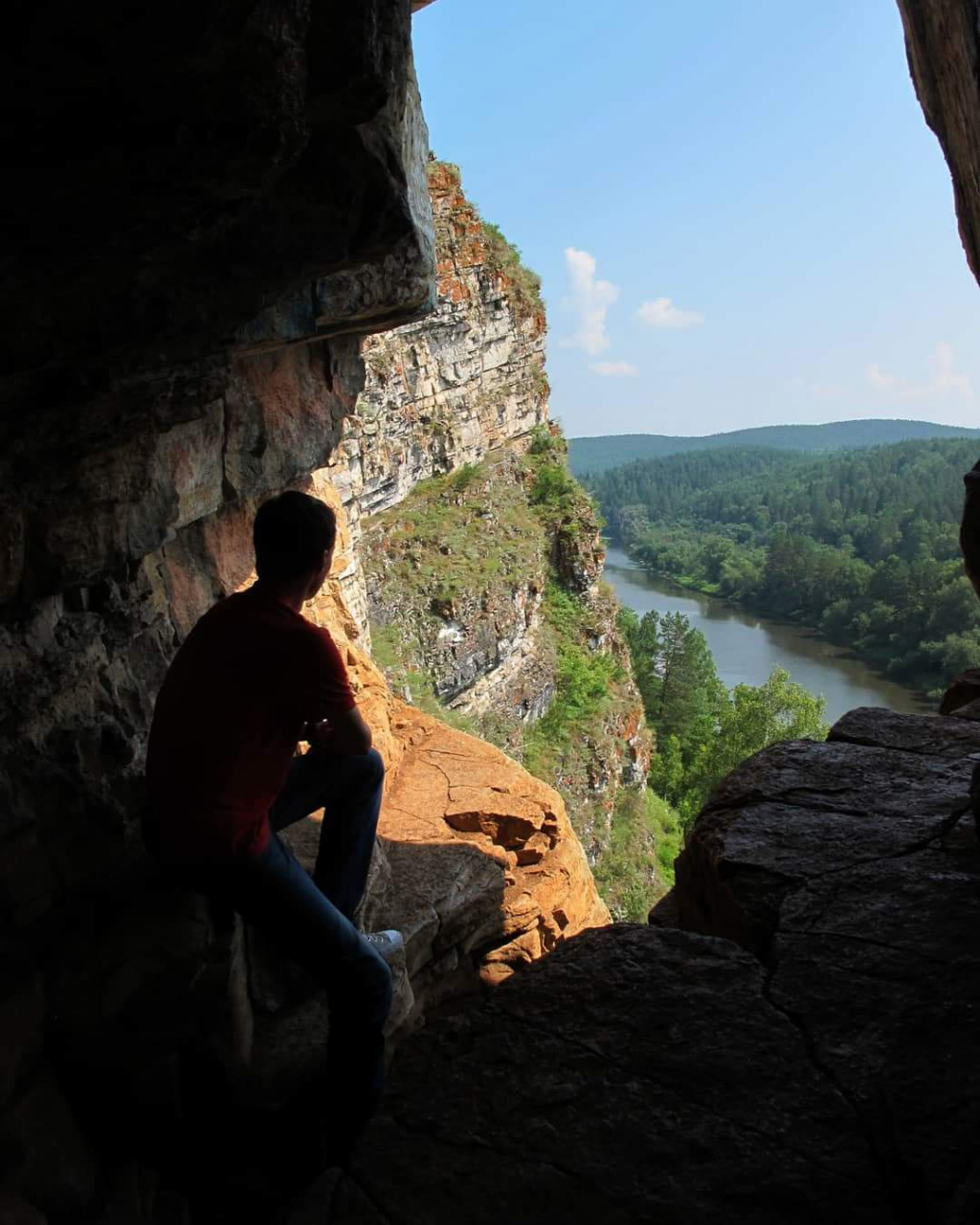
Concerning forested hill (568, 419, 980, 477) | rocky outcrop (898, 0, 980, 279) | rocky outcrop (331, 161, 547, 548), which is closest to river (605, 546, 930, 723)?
rocky outcrop (331, 161, 547, 548)

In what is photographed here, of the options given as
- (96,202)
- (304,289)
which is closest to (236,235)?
(96,202)

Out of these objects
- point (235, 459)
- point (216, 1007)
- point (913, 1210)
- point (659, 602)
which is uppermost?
point (235, 459)

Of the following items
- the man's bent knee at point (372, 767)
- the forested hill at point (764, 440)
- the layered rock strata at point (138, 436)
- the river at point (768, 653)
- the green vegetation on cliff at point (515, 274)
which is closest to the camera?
the layered rock strata at point (138, 436)

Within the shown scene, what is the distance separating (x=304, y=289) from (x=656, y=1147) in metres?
2.61

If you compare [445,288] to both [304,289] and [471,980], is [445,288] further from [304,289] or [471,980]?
[304,289]

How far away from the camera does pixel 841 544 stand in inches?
A: 2191

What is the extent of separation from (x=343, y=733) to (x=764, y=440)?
556 ft

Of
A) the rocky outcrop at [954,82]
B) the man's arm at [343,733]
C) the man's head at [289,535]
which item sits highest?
the rocky outcrop at [954,82]

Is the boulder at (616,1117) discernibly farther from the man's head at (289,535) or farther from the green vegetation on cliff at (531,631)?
the green vegetation on cliff at (531,631)

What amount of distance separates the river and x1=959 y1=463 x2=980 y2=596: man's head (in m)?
27.8

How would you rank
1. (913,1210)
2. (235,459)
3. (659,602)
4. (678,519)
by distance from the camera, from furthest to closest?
(678,519)
(659,602)
(235,459)
(913,1210)

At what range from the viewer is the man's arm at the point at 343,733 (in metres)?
2.39

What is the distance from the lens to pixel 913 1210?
70.2 inches

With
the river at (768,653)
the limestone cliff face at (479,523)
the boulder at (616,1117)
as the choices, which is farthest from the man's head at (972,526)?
the river at (768,653)
